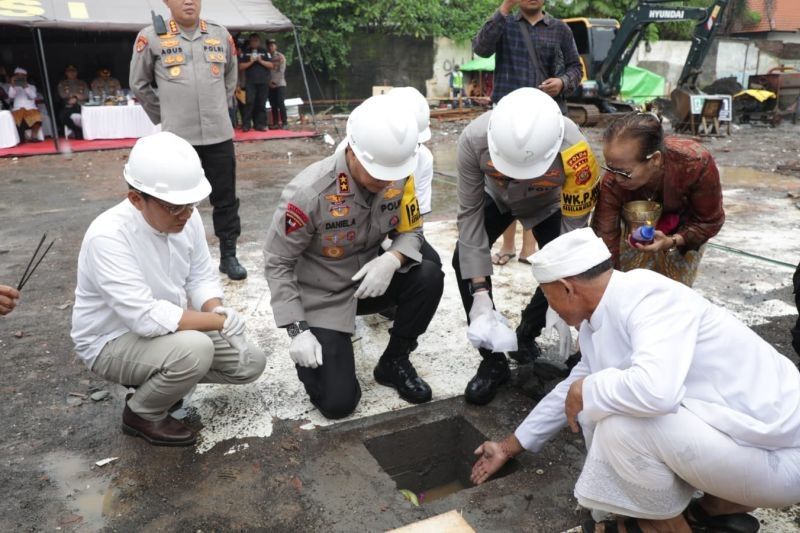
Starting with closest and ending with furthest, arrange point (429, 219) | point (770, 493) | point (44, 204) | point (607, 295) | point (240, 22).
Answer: point (770, 493)
point (607, 295)
point (429, 219)
point (44, 204)
point (240, 22)

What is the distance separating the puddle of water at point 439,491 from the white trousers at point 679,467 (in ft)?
4.05

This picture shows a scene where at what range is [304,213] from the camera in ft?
8.70

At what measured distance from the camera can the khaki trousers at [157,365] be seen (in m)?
2.45

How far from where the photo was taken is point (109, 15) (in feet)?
34.6

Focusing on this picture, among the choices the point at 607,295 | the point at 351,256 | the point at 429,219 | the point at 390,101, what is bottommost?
the point at 429,219

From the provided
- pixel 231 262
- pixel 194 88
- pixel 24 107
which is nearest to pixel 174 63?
pixel 194 88

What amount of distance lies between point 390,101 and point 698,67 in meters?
12.8

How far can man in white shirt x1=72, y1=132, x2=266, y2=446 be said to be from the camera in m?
2.38

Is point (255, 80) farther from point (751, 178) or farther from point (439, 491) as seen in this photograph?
point (439, 491)

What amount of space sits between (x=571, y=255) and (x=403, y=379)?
1323mm

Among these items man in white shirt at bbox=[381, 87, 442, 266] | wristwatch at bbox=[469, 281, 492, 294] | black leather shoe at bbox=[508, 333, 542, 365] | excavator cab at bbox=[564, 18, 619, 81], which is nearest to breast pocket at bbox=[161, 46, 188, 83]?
man in white shirt at bbox=[381, 87, 442, 266]

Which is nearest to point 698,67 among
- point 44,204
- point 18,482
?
point 44,204

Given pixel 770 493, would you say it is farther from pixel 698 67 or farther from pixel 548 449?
pixel 698 67

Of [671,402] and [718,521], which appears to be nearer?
[671,402]
